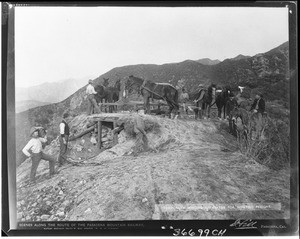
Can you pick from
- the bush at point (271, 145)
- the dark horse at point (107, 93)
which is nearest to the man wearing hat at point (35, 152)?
the dark horse at point (107, 93)

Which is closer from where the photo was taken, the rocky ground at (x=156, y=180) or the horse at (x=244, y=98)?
the rocky ground at (x=156, y=180)

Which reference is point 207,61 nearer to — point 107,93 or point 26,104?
point 107,93

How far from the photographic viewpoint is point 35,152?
222cm

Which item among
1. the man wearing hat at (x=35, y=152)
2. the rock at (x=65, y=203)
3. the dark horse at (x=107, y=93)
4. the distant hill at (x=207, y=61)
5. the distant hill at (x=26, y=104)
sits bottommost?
the rock at (x=65, y=203)

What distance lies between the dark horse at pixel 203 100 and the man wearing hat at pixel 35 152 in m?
1.21

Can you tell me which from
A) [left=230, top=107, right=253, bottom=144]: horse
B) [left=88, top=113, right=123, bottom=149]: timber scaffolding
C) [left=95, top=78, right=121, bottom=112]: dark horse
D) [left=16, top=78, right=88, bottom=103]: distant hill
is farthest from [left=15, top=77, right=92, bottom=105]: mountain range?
[left=230, top=107, right=253, bottom=144]: horse

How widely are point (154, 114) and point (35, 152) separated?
0.98m

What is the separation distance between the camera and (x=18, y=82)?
223cm

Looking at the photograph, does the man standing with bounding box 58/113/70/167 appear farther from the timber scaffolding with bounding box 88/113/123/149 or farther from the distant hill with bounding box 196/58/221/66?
the distant hill with bounding box 196/58/221/66

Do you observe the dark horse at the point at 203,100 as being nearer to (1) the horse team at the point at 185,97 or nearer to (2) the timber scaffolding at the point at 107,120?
(1) the horse team at the point at 185,97

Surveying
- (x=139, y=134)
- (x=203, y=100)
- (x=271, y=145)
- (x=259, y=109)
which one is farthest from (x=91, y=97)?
(x=271, y=145)

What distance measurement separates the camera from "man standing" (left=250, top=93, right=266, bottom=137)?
227cm

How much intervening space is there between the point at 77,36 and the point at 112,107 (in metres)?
0.63

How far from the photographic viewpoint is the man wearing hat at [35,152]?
87.4 inches
